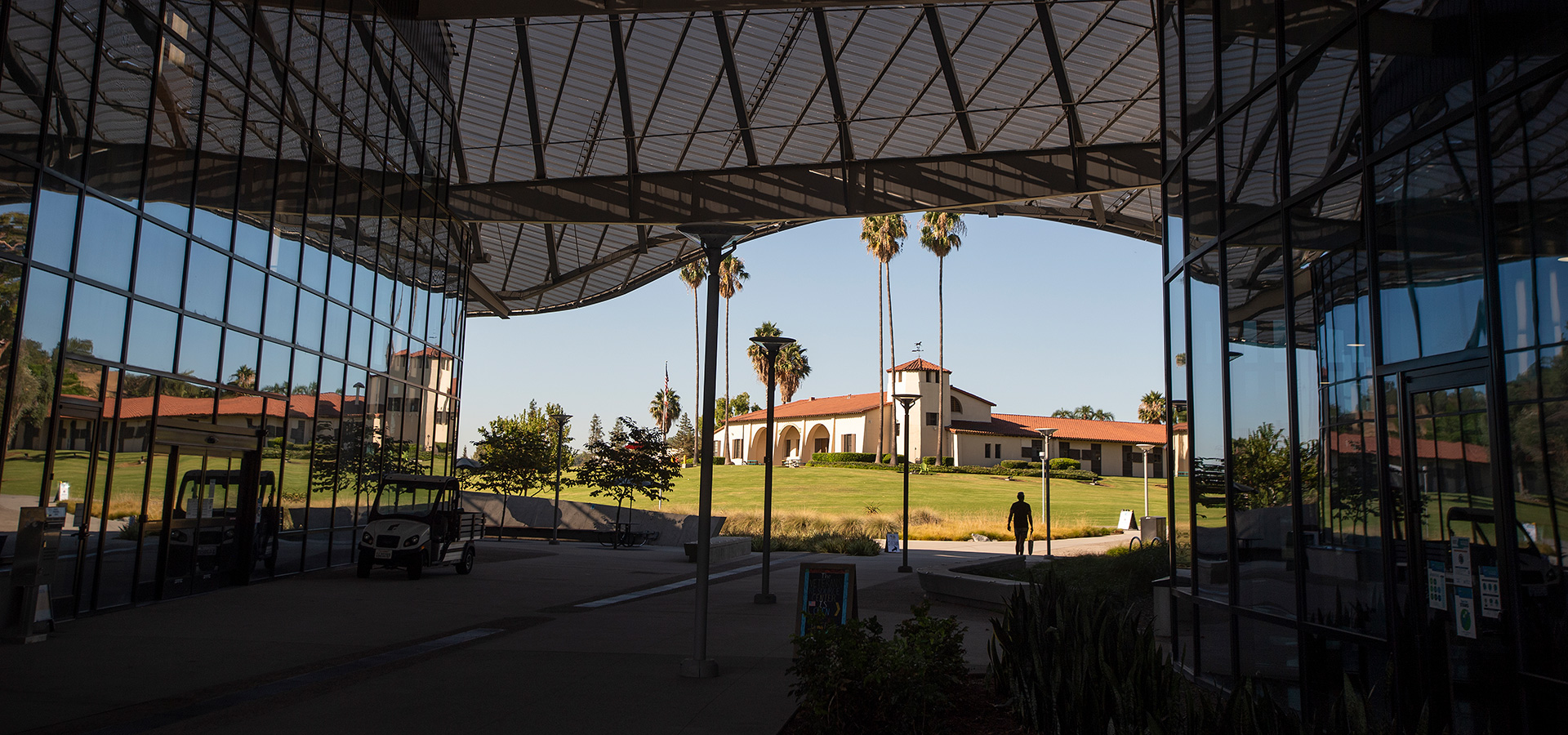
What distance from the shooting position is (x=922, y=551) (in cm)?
3141

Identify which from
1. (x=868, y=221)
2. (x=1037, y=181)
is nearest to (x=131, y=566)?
(x=1037, y=181)

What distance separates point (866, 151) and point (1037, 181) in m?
4.17

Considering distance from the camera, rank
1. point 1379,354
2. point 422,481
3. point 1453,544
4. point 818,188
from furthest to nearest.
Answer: point 818,188, point 422,481, point 1379,354, point 1453,544

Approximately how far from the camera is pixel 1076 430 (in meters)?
86.3

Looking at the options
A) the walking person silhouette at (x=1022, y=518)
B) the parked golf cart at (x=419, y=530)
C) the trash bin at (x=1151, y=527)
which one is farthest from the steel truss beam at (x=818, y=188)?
the walking person silhouette at (x=1022, y=518)

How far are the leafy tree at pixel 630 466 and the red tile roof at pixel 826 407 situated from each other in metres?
53.6

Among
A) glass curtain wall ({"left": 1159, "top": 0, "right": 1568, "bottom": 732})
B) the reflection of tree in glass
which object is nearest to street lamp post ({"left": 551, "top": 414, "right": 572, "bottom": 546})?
the reflection of tree in glass

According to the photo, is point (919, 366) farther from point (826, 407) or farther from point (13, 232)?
point (13, 232)

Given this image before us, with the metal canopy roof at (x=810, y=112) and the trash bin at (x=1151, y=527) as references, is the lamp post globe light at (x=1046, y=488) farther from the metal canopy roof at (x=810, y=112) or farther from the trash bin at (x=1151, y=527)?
the metal canopy roof at (x=810, y=112)

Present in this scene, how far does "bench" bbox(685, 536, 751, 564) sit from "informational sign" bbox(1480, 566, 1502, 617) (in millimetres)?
18494

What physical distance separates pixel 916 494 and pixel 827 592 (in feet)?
163

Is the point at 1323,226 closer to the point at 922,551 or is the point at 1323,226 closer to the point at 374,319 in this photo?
the point at 374,319

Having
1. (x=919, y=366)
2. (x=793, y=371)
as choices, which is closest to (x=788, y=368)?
(x=793, y=371)

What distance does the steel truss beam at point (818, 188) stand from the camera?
22.4 meters
